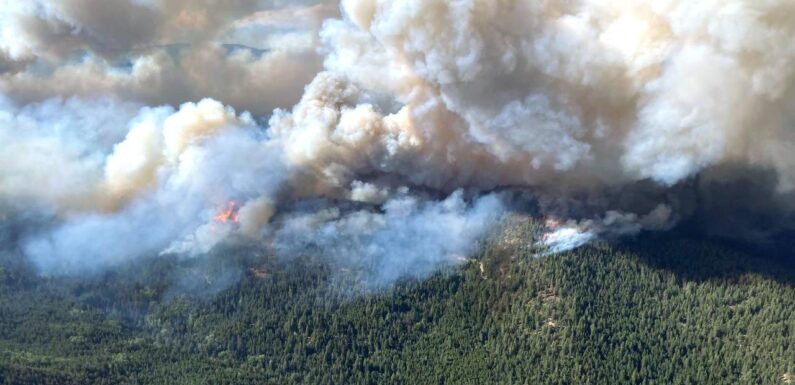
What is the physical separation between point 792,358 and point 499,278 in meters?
19.8

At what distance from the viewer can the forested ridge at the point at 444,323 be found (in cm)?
7031

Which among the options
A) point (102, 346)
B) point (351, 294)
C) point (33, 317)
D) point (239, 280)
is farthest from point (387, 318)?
point (33, 317)

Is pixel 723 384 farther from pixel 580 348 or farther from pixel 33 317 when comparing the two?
pixel 33 317

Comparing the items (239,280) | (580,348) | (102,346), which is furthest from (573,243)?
(102,346)

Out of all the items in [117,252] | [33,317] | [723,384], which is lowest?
[723,384]

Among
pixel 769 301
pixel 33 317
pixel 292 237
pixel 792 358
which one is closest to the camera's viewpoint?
pixel 792 358

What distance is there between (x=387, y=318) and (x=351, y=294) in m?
3.81

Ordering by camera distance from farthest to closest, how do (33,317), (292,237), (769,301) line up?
(292,237) < (33,317) < (769,301)

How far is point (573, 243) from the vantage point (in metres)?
80.9

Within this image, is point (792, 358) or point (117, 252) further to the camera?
point (117, 252)

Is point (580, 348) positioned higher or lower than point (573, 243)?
lower

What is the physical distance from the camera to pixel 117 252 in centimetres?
8675

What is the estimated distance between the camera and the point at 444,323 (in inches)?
3024

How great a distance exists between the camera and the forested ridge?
70312mm
